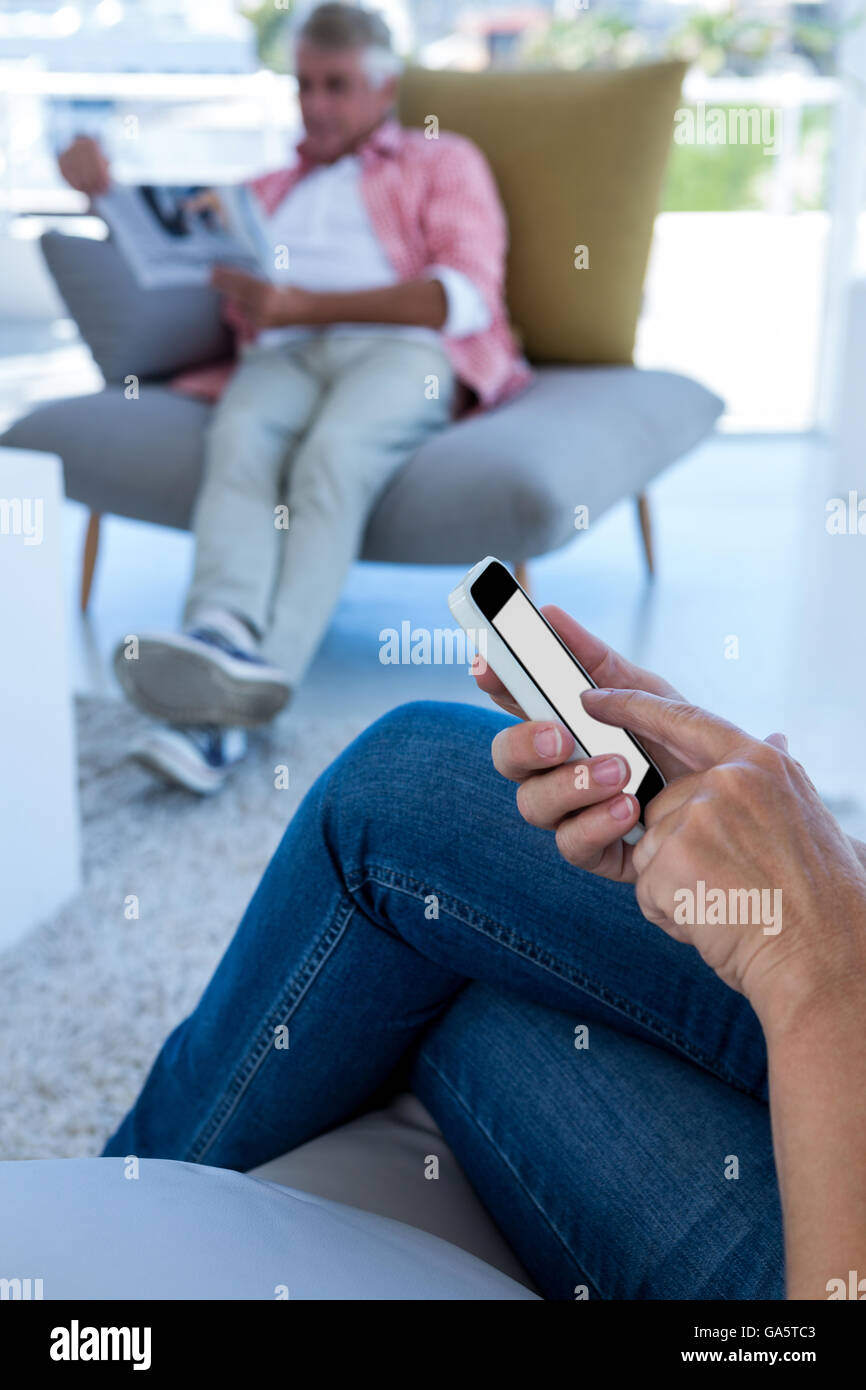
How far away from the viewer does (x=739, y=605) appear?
7.77 feet

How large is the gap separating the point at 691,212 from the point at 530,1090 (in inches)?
160

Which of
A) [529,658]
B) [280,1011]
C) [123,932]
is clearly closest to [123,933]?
[123,932]

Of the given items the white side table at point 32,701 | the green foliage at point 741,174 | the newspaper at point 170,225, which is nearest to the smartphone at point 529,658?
the white side table at point 32,701

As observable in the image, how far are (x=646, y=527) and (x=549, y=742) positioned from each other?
6.61 feet

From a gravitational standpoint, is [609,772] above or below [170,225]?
below

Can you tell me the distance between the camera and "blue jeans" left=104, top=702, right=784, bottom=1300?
1.93 ft

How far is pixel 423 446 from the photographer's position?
201 centimetres

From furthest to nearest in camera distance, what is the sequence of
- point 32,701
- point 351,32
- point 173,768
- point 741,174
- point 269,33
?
point 269,33
point 741,174
point 351,32
point 173,768
point 32,701

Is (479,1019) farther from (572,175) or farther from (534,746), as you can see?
(572,175)

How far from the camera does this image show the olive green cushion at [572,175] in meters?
2.33

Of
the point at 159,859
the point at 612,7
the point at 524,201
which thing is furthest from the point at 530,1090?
the point at 612,7

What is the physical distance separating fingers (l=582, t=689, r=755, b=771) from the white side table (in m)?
0.89

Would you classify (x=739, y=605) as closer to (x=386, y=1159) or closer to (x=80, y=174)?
(x=80, y=174)
